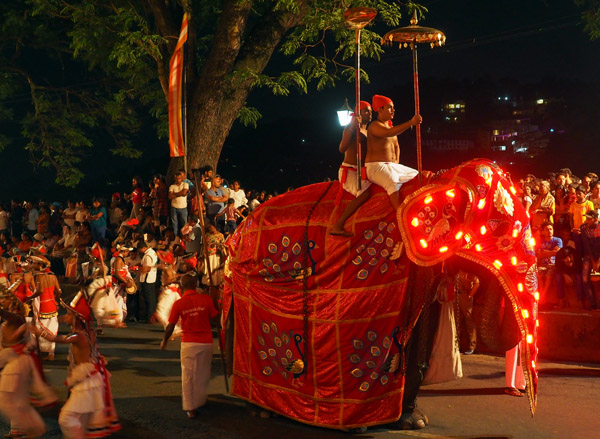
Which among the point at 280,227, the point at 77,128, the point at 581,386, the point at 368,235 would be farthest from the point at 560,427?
the point at 77,128

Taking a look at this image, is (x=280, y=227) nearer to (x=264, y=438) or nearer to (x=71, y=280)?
(x=264, y=438)

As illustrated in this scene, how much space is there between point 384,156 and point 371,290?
134cm

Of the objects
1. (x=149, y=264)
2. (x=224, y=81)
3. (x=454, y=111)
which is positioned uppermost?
(x=454, y=111)

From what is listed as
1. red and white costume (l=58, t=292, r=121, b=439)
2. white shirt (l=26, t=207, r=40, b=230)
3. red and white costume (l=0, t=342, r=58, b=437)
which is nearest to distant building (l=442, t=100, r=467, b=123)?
white shirt (l=26, t=207, r=40, b=230)

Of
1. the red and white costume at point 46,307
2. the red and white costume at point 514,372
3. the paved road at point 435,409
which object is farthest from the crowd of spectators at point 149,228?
the red and white costume at point 514,372

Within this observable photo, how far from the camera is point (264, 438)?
7.04 m

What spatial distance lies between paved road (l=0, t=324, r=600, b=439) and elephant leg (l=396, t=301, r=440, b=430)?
0.44 ft

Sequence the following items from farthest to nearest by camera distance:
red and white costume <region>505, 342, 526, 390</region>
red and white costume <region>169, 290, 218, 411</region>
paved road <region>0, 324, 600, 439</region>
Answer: red and white costume <region>505, 342, 526, 390</region> → red and white costume <region>169, 290, 218, 411</region> → paved road <region>0, 324, 600, 439</region>

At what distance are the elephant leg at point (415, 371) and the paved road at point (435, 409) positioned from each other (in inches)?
5.2

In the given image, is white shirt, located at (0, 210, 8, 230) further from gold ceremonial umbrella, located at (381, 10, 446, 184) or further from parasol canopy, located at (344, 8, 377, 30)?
parasol canopy, located at (344, 8, 377, 30)

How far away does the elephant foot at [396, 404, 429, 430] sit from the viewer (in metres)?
7.21

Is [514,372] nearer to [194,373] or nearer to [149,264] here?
[194,373]

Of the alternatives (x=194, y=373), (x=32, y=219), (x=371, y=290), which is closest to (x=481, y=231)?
(x=371, y=290)

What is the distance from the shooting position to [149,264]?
535 inches
